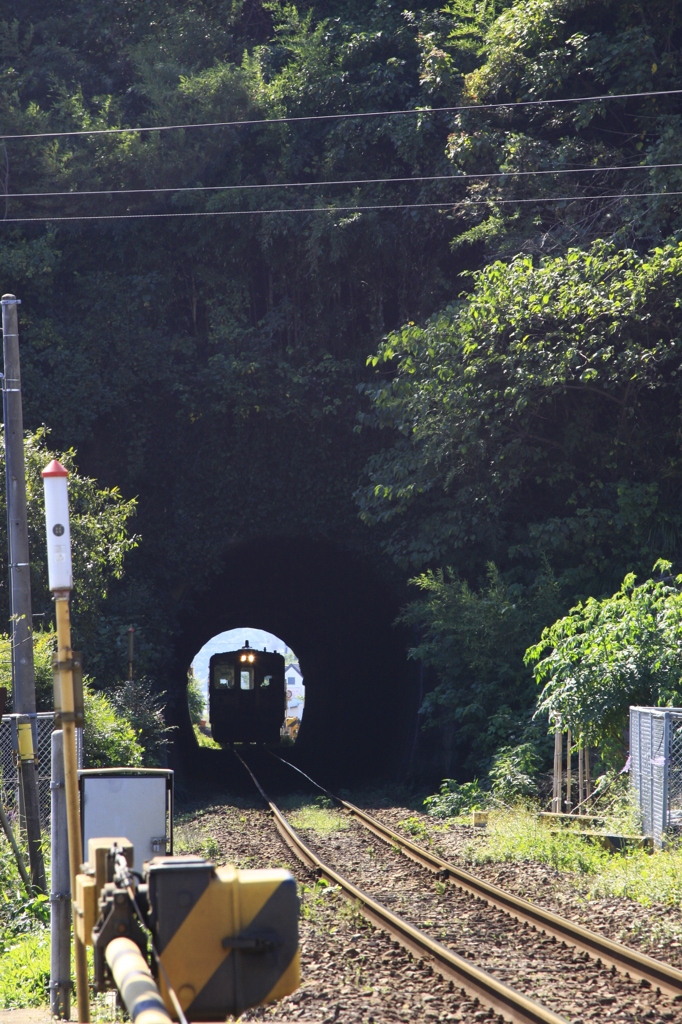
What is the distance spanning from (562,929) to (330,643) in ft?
71.8

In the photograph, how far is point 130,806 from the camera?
23.6 ft

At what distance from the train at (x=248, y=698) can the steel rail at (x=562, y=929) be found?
20626 mm

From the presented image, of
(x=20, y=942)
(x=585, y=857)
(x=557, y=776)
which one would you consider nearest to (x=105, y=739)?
(x=557, y=776)

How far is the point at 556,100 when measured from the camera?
17453mm

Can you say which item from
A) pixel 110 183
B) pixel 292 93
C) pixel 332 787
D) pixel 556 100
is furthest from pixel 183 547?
pixel 556 100

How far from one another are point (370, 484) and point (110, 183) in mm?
8298

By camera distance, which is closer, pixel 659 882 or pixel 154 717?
pixel 659 882

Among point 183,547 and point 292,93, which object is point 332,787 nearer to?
point 183,547

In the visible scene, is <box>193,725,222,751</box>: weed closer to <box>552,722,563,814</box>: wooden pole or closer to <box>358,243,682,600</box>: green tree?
<box>358,243,682,600</box>: green tree

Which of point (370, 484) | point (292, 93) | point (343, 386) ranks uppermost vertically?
point (292, 93)

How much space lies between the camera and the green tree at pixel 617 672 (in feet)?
37.5

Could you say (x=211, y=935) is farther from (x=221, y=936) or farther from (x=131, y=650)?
(x=131, y=650)

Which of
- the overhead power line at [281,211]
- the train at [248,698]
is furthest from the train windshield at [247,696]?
the overhead power line at [281,211]

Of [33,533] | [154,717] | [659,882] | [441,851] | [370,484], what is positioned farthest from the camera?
[370,484]
